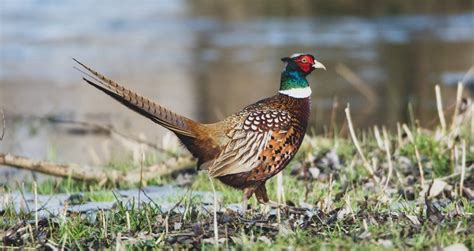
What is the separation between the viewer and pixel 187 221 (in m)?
5.17

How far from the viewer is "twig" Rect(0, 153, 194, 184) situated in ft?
24.0

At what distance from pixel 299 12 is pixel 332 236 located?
25.4m

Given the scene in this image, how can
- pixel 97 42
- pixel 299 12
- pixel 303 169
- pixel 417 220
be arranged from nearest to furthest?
pixel 417 220
pixel 303 169
pixel 97 42
pixel 299 12

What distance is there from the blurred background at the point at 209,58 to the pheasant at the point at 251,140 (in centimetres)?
406

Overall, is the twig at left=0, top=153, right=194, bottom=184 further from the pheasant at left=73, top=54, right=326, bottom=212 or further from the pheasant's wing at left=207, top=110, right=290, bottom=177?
the pheasant's wing at left=207, top=110, right=290, bottom=177

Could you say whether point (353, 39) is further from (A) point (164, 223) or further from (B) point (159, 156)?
(A) point (164, 223)

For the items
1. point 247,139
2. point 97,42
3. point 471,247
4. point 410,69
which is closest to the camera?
point 471,247

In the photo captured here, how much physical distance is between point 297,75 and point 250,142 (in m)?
0.54

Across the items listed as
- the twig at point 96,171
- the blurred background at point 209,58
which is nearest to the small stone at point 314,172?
the twig at point 96,171

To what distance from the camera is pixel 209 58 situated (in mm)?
21953

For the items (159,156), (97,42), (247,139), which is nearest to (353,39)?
(97,42)

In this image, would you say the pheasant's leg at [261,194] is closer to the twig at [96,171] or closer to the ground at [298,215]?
the ground at [298,215]

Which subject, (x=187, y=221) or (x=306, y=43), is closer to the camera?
(x=187, y=221)

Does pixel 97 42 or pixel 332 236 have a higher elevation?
pixel 97 42
